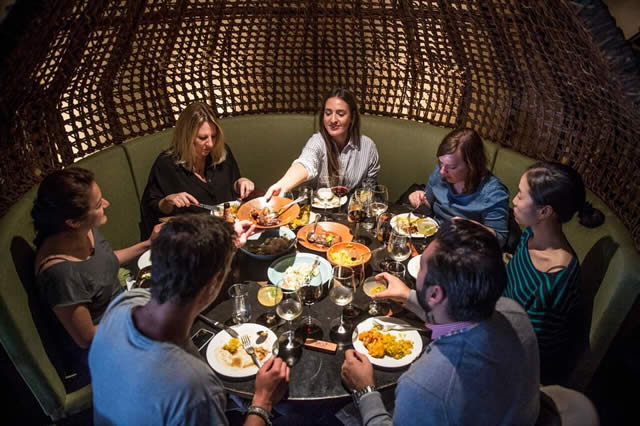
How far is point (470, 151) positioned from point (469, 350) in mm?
1696

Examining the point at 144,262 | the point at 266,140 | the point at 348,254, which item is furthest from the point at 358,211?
the point at 266,140

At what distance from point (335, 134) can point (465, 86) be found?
1360 mm

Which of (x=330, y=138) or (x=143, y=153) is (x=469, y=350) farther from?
(x=143, y=153)

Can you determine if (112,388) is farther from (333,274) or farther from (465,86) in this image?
(465,86)

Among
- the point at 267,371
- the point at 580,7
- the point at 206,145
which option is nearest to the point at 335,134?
the point at 206,145

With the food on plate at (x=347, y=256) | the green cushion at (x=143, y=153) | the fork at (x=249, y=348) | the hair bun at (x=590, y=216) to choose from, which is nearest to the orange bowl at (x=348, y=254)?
the food on plate at (x=347, y=256)

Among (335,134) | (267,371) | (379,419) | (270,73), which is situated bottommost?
(379,419)

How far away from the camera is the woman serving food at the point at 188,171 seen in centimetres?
306

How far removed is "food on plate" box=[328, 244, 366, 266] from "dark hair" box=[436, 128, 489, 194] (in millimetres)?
1032

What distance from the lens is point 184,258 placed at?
1403 millimetres

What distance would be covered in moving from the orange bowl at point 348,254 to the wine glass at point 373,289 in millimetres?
134

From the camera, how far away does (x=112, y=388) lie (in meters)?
1.37

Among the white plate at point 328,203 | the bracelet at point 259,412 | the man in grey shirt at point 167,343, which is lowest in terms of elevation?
the bracelet at point 259,412

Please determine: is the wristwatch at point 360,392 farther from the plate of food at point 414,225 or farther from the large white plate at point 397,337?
the plate of food at point 414,225
